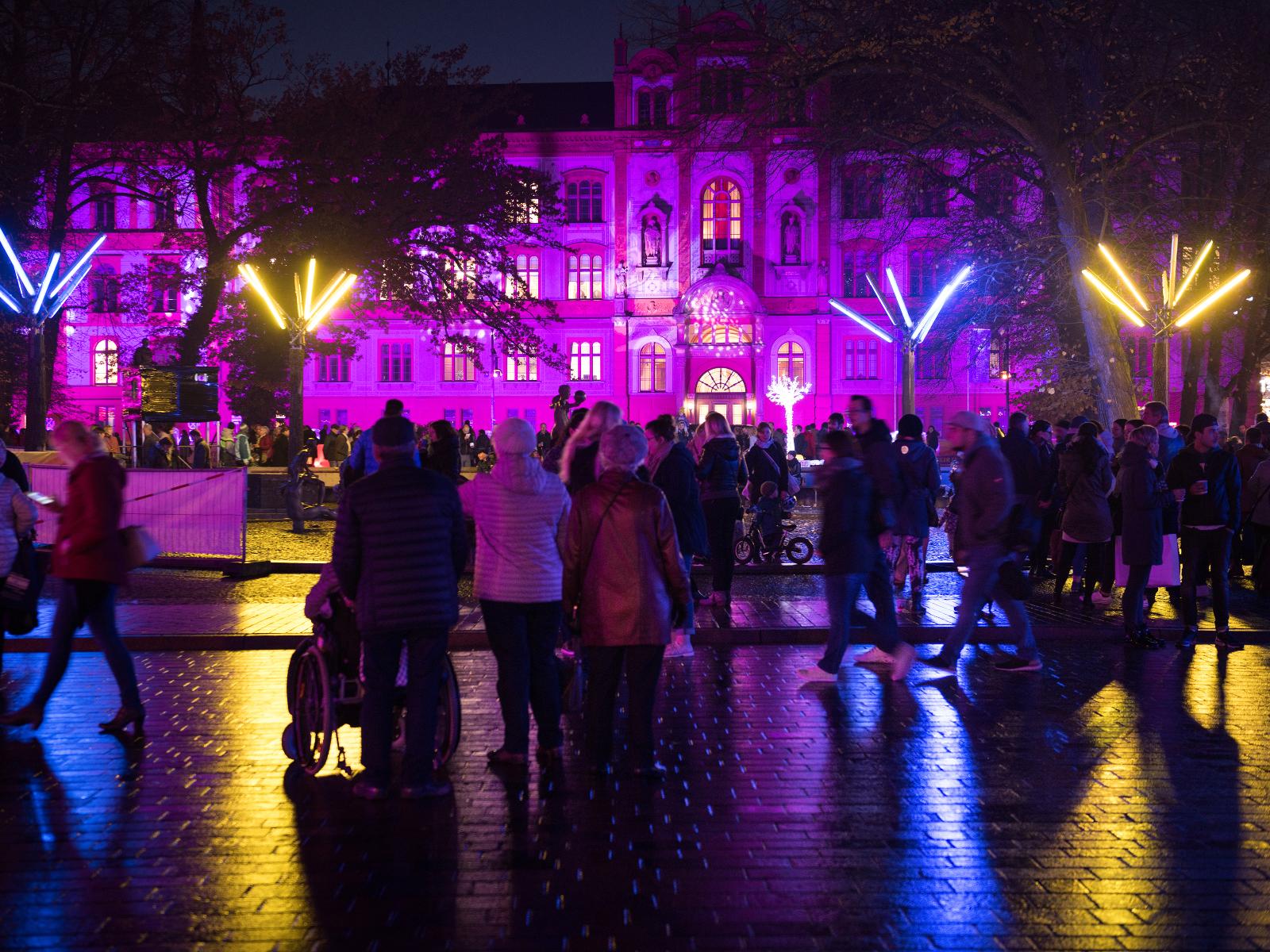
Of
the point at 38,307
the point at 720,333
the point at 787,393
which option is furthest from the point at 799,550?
the point at 787,393

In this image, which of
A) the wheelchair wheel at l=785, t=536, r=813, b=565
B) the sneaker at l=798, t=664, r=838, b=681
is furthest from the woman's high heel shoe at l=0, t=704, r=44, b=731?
the wheelchair wheel at l=785, t=536, r=813, b=565

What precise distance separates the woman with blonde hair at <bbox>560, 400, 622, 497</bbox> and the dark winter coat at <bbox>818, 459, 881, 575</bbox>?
1618mm

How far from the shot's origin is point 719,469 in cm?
1288

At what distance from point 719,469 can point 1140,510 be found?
392 centimetres

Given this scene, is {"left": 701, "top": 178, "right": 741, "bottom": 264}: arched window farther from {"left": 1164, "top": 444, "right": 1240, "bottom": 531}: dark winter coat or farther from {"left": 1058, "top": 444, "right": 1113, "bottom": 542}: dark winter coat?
{"left": 1164, "top": 444, "right": 1240, "bottom": 531}: dark winter coat

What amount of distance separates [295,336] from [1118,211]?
58.6ft

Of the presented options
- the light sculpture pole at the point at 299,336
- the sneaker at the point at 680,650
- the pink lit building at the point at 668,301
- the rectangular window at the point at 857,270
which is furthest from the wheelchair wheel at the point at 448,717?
the rectangular window at the point at 857,270

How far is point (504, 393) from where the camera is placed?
6031 cm

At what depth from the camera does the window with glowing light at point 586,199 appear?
197 ft

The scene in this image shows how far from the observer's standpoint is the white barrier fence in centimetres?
1593

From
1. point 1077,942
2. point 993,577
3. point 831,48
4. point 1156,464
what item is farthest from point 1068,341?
point 1077,942

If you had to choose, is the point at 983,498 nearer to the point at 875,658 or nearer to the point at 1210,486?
the point at 875,658

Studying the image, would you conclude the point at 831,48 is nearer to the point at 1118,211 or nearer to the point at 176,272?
the point at 1118,211

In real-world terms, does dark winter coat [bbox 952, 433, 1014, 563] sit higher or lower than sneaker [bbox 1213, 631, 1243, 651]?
higher
